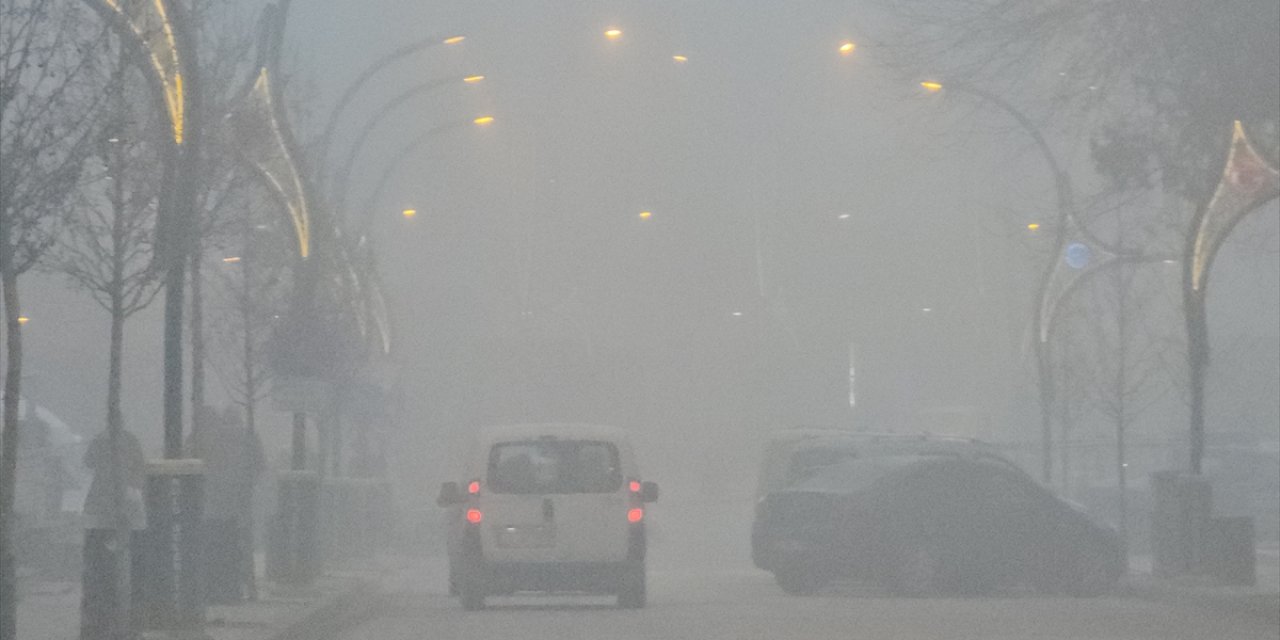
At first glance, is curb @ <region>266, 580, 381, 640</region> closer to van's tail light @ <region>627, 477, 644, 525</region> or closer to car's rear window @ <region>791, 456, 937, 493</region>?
van's tail light @ <region>627, 477, 644, 525</region>

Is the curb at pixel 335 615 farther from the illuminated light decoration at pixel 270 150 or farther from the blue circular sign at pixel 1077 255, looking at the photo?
the blue circular sign at pixel 1077 255

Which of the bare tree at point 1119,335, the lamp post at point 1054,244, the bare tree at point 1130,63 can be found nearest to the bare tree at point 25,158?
the bare tree at point 1130,63

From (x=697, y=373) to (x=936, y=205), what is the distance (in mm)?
10432

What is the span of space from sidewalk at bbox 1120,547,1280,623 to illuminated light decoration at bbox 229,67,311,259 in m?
9.76

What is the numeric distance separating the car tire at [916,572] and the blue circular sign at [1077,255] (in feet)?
33.3

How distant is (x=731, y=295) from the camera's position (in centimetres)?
7725

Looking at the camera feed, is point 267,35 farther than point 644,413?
No

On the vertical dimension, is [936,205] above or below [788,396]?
above

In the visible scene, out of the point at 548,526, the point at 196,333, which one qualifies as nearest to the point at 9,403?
the point at 196,333

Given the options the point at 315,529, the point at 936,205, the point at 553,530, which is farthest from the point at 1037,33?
the point at 936,205

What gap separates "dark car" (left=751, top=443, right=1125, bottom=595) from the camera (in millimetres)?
23078

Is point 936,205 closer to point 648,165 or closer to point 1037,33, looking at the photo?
point 648,165

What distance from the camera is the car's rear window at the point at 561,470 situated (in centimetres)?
2077

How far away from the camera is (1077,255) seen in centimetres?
3247
